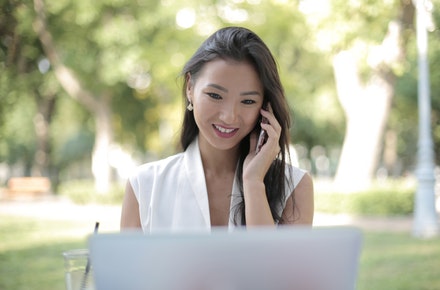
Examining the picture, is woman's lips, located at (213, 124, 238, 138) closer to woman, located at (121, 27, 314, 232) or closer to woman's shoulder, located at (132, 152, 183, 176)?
woman, located at (121, 27, 314, 232)

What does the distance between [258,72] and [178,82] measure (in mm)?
4307

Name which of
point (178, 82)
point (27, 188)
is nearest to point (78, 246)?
point (178, 82)

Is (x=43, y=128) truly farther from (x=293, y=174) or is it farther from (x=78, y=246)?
(x=293, y=174)

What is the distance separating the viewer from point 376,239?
715 cm

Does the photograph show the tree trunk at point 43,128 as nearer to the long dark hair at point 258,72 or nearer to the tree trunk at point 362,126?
the tree trunk at point 362,126

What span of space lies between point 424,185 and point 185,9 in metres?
5.40

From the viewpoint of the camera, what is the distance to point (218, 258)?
2.59 ft

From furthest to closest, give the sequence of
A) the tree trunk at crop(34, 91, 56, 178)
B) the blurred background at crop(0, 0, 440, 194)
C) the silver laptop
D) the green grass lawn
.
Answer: the tree trunk at crop(34, 91, 56, 178), the blurred background at crop(0, 0, 440, 194), the green grass lawn, the silver laptop

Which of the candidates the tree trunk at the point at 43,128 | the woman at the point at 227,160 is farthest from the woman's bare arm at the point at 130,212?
the tree trunk at the point at 43,128

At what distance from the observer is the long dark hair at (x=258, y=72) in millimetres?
1451

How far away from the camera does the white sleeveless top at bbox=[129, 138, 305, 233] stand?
60.4 inches

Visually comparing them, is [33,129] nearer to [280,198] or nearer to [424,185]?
[424,185]

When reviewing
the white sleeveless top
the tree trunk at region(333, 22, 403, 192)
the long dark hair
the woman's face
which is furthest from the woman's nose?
the tree trunk at region(333, 22, 403, 192)

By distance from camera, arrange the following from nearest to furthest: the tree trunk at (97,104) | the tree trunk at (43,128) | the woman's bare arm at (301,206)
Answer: the woman's bare arm at (301,206), the tree trunk at (97,104), the tree trunk at (43,128)
